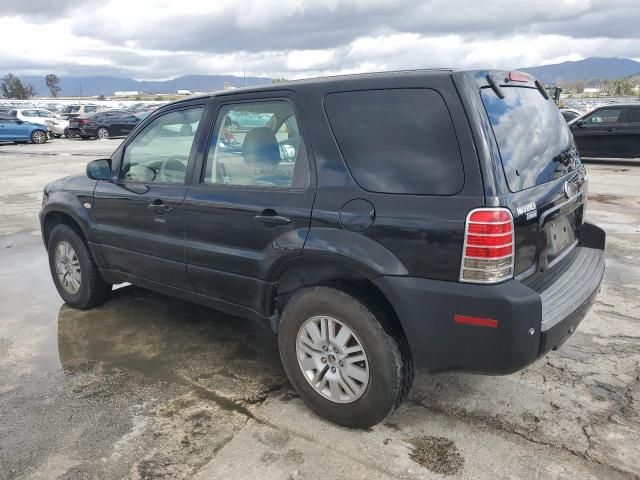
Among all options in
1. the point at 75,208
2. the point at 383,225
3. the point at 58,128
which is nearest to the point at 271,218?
the point at 383,225

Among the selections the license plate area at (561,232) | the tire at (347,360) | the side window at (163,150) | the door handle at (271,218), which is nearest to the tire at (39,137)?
the side window at (163,150)

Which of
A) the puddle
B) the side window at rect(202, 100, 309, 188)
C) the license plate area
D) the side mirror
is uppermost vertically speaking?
the side window at rect(202, 100, 309, 188)

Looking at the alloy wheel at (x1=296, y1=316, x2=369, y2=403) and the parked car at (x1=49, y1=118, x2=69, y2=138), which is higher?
the parked car at (x1=49, y1=118, x2=69, y2=138)

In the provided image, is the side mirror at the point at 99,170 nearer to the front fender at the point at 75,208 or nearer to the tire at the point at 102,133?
the front fender at the point at 75,208

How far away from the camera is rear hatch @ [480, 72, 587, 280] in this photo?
2.59 m

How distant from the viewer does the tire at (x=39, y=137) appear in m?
25.4

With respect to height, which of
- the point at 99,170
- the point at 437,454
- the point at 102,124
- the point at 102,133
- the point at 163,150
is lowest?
the point at 437,454

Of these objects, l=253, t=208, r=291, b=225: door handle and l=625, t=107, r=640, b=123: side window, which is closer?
l=253, t=208, r=291, b=225: door handle

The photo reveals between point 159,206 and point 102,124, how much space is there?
26.4 m

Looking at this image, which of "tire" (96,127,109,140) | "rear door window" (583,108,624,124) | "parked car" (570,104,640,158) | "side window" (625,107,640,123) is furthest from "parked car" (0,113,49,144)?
"side window" (625,107,640,123)

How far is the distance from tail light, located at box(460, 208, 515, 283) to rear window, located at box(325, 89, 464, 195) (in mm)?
186

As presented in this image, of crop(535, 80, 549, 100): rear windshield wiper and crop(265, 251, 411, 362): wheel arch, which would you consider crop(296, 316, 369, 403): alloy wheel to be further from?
crop(535, 80, 549, 100): rear windshield wiper

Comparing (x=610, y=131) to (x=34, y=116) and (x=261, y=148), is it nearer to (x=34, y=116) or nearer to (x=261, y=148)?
(x=261, y=148)

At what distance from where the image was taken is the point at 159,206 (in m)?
3.77
